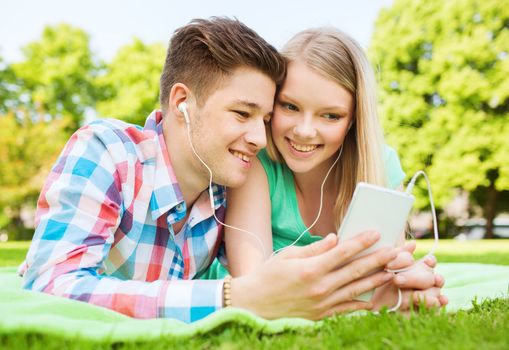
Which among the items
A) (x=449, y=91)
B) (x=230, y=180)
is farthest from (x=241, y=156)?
(x=449, y=91)

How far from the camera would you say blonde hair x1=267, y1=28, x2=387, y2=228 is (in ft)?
9.61

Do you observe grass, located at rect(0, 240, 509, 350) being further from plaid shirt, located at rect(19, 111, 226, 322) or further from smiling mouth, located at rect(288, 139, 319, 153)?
smiling mouth, located at rect(288, 139, 319, 153)

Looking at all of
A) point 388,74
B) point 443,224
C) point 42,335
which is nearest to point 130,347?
point 42,335

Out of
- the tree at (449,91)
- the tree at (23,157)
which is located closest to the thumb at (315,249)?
the tree at (449,91)

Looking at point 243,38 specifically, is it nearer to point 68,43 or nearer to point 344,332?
point 344,332

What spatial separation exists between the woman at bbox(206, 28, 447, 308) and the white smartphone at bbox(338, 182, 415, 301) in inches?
32.7

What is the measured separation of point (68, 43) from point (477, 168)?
20.0 meters

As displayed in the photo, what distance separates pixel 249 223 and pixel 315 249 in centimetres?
94

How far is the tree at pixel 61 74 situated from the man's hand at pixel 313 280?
982 inches

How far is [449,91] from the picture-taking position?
20234 mm

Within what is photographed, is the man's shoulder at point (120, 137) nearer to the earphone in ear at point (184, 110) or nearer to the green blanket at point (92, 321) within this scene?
the earphone in ear at point (184, 110)

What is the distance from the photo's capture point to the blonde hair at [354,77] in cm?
293

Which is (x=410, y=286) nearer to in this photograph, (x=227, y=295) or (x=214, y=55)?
(x=227, y=295)

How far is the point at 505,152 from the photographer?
757 inches
